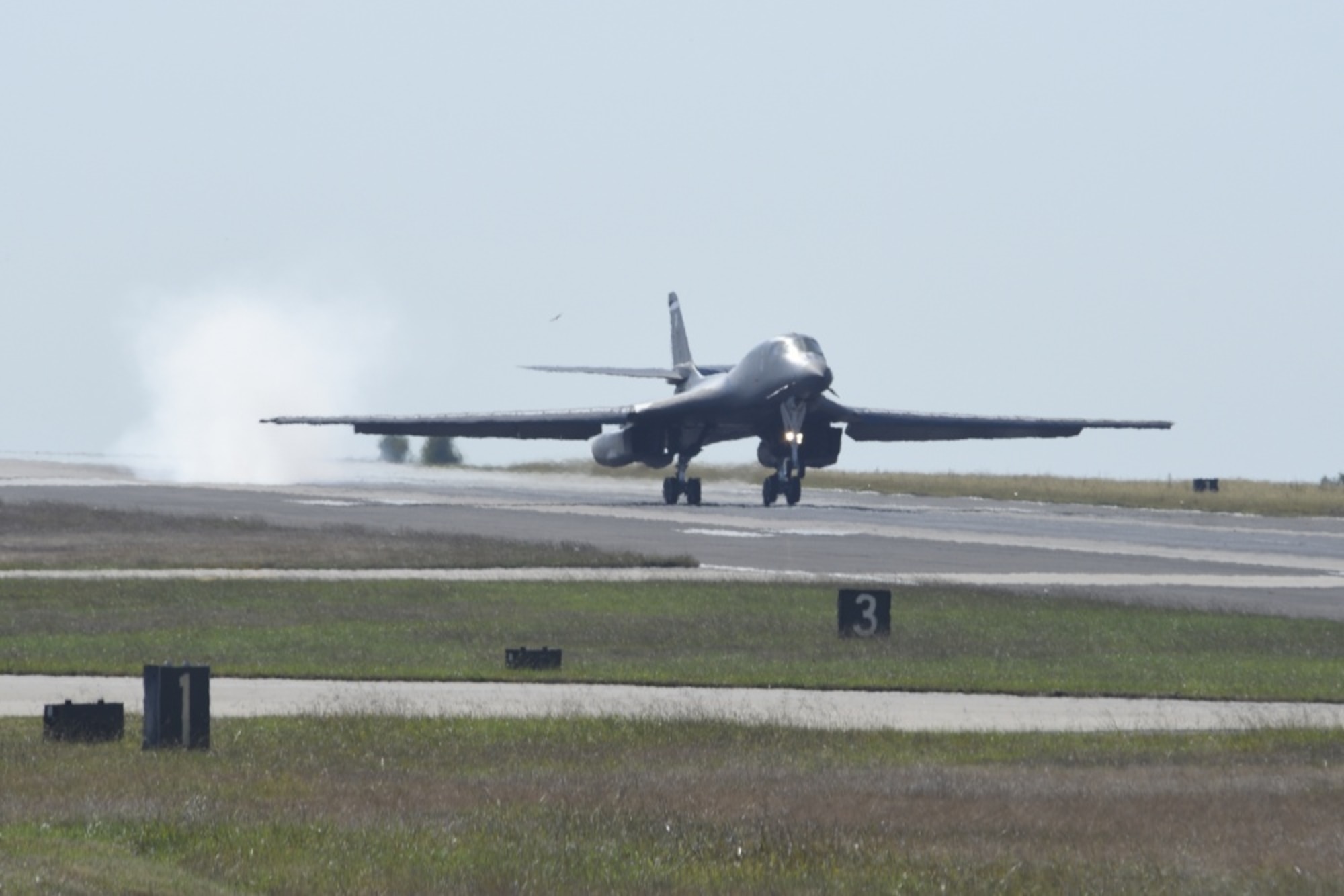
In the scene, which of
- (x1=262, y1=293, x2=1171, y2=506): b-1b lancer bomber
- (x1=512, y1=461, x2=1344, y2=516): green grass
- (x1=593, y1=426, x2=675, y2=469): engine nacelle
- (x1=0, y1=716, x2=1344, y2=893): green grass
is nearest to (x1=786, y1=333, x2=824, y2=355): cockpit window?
(x1=262, y1=293, x2=1171, y2=506): b-1b lancer bomber

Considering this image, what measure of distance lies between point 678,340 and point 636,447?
16.8 m

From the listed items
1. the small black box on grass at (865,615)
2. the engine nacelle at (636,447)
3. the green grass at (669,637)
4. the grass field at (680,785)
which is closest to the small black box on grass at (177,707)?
the grass field at (680,785)

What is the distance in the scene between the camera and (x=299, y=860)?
10.1 m

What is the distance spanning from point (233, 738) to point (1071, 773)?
5.67 metres

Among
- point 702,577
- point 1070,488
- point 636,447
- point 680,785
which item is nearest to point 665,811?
point 680,785

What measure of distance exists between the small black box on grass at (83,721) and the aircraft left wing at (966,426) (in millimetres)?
48122

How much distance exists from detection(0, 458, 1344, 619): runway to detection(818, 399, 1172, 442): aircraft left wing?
238 centimetres

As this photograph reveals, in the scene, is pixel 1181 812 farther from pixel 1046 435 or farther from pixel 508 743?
pixel 1046 435

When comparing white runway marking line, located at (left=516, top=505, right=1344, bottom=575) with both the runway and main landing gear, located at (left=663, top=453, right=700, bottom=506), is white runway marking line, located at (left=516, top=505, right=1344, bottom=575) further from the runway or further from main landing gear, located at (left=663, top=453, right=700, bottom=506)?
main landing gear, located at (left=663, top=453, right=700, bottom=506)

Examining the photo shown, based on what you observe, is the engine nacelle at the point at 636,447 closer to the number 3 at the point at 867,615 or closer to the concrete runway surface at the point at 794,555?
the concrete runway surface at the point at 794,555

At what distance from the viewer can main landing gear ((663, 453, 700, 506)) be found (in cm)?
6359

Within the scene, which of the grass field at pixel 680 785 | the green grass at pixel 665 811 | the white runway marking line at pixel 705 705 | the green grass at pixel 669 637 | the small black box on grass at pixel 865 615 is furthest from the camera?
the small black box on grass at pixel 865 615

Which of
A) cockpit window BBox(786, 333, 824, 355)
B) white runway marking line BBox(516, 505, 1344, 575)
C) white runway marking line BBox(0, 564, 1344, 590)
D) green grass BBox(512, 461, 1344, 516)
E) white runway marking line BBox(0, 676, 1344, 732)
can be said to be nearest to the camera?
white runway marking line BBox(0, 676, 1344, 732)

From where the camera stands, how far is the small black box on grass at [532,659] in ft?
65.8
